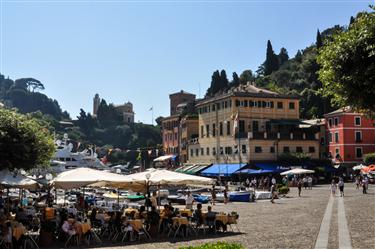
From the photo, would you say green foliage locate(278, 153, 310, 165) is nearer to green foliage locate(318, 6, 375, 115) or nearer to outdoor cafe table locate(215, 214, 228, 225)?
outdoor cafe table locate(215, 214, 228, 225)

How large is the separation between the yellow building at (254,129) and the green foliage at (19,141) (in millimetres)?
47061

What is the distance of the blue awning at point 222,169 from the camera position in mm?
66500

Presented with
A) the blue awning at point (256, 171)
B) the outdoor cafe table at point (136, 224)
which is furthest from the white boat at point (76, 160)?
the outdoor cafe table at point (136, 224)

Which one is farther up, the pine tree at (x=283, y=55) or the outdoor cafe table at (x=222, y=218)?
the pine tree at (x=283, y=55)

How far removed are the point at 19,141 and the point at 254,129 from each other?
53.6m

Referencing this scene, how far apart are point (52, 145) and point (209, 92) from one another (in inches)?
3979

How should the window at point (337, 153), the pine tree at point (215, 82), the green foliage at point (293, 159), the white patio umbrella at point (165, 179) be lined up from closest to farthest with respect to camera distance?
1. the white patio umbrella at point (165, 179)
2. the green foliage at point (293, 159)
3. the window at point (337, 153)
4. the pine tree at point (215, 82)

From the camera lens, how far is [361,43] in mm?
11031

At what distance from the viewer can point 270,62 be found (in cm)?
14962

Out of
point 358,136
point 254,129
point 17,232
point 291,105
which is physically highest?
point 291,105

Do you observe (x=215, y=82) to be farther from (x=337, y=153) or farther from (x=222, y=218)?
(x=222, y=218)

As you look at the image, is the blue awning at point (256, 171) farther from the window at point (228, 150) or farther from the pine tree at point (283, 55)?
the pine tree at point (283, 55)

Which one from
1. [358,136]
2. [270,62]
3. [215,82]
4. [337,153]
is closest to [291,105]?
[337,153]

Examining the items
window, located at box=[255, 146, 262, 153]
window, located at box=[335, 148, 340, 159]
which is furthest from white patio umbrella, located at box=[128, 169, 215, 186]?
window, located at box=[335, 148, 340, 159]
